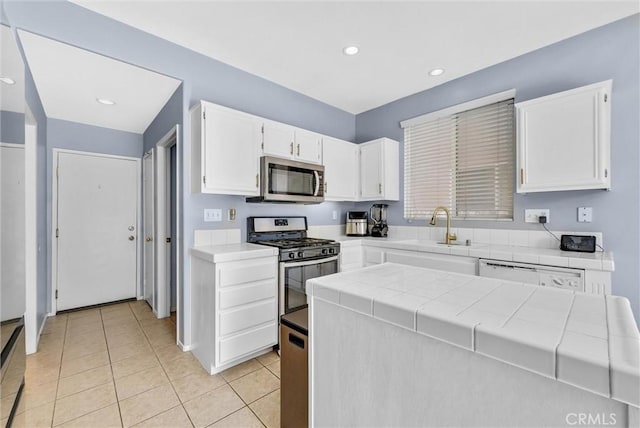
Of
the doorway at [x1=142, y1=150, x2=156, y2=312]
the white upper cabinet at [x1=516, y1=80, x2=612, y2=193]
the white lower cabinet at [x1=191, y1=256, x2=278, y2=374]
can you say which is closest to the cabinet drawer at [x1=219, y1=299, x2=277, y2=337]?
the white lower cabinet at [x1=191, y1=256, x2=278, y2=374]

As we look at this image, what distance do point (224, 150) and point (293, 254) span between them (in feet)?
3.59

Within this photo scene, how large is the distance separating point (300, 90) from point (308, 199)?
138 cm

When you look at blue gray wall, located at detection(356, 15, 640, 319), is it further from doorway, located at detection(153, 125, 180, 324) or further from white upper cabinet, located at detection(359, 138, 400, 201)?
doorway, located at detection(153, 125, 180, 324)

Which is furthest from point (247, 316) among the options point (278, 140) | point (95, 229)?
point (95, 229)

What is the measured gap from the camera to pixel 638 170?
2027 millimetres

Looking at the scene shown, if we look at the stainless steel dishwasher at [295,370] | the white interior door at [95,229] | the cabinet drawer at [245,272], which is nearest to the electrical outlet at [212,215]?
the cabinet drawer at [245,272]

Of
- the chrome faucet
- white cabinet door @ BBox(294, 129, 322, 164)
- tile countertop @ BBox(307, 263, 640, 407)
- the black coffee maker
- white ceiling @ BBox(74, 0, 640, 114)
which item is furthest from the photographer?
the black coffee maker

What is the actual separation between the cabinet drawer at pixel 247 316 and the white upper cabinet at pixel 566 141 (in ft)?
7.70

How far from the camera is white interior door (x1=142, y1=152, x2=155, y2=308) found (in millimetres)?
3670

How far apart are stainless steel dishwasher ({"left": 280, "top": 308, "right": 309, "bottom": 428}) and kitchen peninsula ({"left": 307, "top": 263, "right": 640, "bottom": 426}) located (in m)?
0.23

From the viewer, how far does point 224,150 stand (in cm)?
245

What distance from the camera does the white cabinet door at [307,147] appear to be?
118 inches

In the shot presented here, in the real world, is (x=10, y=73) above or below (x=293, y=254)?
above

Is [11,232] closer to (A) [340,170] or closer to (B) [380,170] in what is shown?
(A) [340,170]
